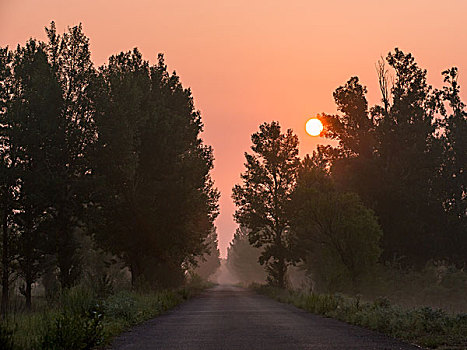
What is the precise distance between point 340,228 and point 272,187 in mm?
14426

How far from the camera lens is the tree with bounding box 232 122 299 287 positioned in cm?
6141

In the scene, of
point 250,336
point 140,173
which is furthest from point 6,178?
point 250,336

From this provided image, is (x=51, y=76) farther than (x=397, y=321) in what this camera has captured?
Yes

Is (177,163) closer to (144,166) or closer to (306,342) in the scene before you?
(144,166)

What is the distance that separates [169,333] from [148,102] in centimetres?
2797

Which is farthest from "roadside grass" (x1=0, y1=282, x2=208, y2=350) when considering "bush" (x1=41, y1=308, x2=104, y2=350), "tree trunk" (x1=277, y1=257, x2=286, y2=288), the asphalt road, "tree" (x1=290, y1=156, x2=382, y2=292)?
"tree trunk" (x1=277, y1=257, x2=286, y2=288)

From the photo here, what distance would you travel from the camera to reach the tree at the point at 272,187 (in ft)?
201

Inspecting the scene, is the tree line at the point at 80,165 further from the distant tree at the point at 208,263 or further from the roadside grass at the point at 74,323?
the distant tree at the point at 208,263

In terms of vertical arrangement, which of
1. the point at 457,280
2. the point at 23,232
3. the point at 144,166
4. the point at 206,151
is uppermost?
the point at 206,151

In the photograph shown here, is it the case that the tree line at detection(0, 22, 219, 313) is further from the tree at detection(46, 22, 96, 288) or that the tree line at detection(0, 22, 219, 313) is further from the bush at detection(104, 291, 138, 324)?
the bush at detection(104, 291, 138, 324)

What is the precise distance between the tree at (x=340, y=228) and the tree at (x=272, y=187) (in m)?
8.92

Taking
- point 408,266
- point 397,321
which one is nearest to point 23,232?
point 397,321

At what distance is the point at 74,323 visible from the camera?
45.2 feet

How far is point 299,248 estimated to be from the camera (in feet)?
201
